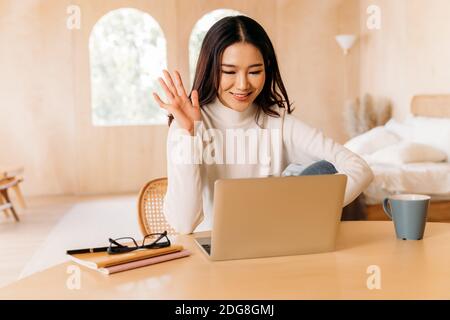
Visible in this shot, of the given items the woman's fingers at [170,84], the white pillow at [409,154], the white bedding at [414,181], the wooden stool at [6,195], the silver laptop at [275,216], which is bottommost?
the wooden stool at [6,195]

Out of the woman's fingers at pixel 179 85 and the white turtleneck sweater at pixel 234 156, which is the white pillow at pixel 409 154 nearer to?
the white turtleneck sweater at pixel 234 156

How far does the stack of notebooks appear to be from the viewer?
1251 mm

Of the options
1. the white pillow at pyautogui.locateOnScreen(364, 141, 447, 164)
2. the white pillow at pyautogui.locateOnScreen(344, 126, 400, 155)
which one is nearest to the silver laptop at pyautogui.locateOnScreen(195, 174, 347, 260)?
the white pillow at pyautogui.locateOnScreen(364, 141, 447, 164)

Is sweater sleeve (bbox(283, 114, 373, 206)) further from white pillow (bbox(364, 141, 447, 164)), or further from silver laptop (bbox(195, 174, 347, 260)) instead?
white pillow (bbox(364, 141, 447, 164))

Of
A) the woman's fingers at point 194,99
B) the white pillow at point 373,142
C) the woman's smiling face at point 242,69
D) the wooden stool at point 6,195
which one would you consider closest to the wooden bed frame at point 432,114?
the white pillow at point 373,142

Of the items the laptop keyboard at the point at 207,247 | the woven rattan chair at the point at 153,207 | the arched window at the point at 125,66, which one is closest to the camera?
the laptop keyboard at the point at 207,247

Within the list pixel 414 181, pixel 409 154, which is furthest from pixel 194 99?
pixel 409 154

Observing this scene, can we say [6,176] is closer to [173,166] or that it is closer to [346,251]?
[173,166]

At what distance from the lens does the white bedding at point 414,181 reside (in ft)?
12.5

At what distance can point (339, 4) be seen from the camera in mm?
7004

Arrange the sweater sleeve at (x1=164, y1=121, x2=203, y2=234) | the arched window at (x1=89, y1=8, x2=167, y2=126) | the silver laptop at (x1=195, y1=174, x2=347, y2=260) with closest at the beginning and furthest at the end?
1. the silver laptop at (x1=195, y1=174, x2=347, y2=260)
2. the sweater sleeve at (x1=164, y1=121, x2=203, y2=234)
3. the arched window at (x1=89, y1=8, x2=167, y2=126)

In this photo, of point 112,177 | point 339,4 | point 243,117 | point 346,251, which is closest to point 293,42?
point 339,4

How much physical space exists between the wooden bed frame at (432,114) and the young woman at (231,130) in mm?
1953
